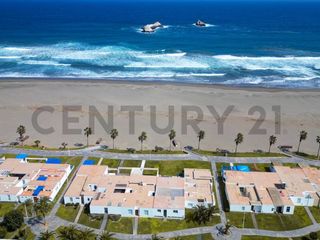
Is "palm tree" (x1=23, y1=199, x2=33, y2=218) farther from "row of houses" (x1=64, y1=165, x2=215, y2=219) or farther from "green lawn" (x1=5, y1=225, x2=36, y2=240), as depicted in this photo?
"row of houses" (x1=64, y1=165, x2=215, y2=219)

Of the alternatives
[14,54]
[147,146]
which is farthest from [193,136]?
[14,54]

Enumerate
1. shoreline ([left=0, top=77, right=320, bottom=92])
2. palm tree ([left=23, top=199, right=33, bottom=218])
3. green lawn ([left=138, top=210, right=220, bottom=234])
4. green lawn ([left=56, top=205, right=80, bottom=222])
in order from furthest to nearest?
1. shoreline ([left=0, top=77, right=320, bottom=92])
2. green lawn ([left=56, top=205, right=80, bottom=222])
3. palm tree ([left=23, top=199, right=33, bottom=218])
4. green lawn ([left=138, top=210, right=220, bottom=234])

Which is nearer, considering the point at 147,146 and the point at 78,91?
the point at 147,146

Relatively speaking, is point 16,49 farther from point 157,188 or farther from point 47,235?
point 47,235

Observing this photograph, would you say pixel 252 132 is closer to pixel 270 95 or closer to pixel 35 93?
pixel 270 95

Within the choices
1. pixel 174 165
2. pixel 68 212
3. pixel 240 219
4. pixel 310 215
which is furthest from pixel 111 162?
pixel 310 215

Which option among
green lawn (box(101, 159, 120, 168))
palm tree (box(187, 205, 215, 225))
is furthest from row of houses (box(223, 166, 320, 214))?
green lawn (box(101, 159, 120, 168))
